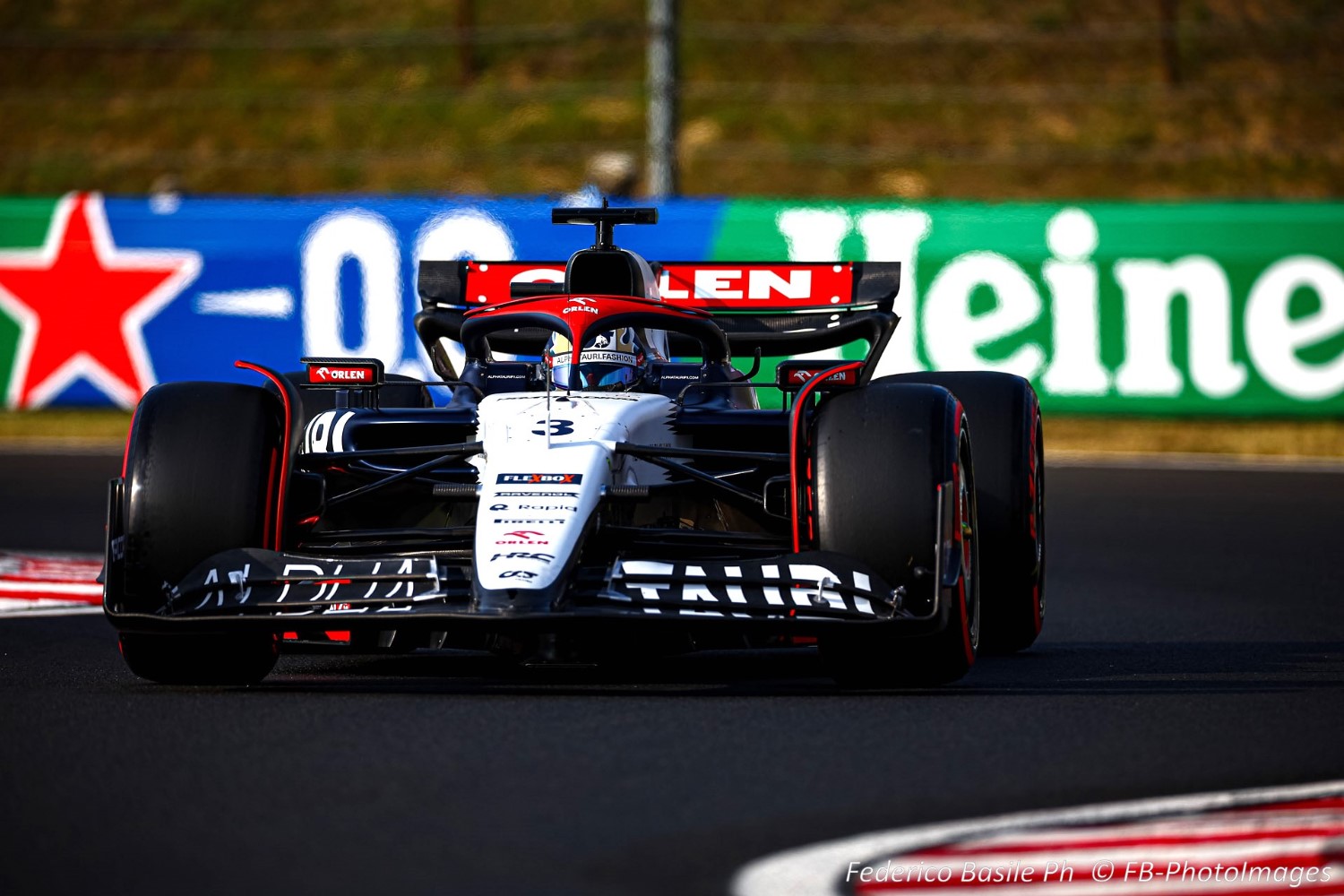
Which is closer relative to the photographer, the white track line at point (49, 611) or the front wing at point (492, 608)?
the front wing at point (492, 608)

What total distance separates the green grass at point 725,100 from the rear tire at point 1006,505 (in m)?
31.2

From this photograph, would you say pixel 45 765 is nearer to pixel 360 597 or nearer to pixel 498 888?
pixel 360 597

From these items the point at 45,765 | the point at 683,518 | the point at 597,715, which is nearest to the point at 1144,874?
the point at 597,715

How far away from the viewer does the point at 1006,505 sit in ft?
25.9

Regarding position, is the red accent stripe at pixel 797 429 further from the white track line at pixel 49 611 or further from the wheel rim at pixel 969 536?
the white track line at pixel 49 611

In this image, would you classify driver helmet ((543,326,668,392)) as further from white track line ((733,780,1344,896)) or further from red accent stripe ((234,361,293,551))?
white track line ((733,780,1344,896))

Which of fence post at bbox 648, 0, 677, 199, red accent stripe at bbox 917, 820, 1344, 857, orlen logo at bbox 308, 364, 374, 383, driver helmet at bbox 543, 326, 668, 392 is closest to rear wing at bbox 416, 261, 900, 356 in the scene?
driver helmet at bbox 543, 326, 668, 392

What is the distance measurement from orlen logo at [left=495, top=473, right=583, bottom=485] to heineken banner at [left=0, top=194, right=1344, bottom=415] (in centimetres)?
998

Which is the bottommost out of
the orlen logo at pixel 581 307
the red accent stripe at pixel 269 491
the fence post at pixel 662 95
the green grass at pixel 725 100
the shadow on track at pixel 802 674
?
the shadow on track at pixel 802 674

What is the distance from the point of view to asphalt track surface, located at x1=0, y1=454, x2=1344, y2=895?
4438mm

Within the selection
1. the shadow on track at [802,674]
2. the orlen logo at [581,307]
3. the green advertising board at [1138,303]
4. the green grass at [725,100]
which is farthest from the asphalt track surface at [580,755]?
the green grass at [725,100]

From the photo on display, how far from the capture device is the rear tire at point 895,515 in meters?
6.56

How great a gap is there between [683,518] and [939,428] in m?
1.19

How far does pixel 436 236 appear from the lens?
17.5 meters
